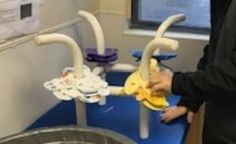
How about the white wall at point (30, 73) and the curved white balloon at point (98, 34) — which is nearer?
the white wall at point (30, 73)

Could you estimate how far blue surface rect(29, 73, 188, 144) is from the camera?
1.61m

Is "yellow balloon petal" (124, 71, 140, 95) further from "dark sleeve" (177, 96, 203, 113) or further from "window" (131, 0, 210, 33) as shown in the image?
"window" (131, 0, 210, 33)

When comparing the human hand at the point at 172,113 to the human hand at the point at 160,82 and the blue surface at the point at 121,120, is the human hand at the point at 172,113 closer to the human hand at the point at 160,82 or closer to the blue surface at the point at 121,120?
the blue surface at the point at 121,120

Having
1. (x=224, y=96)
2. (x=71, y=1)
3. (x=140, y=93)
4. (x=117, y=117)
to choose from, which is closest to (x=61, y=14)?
(x=71, y=1)

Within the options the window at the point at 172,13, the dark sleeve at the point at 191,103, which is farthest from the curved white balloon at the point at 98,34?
the window at the point at 172,13

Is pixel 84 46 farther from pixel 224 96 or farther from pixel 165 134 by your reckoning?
pixel 224 96

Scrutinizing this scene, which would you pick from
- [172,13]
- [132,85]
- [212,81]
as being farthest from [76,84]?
[172,13]

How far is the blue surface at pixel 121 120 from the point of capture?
1.61m

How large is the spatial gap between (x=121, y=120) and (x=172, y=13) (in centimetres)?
89

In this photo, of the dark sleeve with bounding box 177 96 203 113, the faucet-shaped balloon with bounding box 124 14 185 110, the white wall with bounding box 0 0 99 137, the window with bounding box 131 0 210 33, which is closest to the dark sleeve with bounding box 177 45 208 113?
the dark sleeve with bounding box 177 96 203 113

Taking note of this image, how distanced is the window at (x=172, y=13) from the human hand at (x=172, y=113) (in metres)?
0.70

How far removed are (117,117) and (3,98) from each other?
1.49 ft

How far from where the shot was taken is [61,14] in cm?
193

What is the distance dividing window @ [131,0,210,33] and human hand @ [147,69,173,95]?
974 mm
